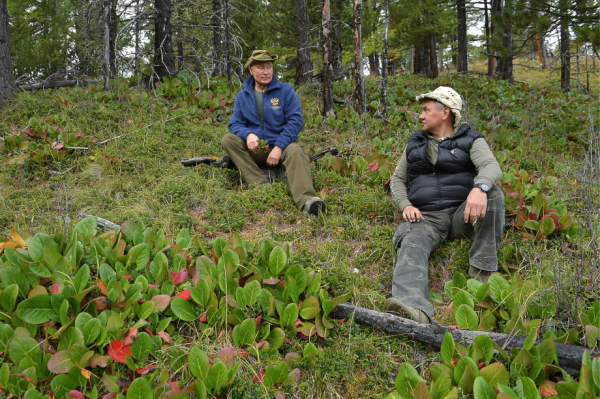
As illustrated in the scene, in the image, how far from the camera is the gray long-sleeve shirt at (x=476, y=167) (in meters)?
3.30

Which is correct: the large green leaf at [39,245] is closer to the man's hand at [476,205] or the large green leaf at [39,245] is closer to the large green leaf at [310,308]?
the large green leaf at [310,308]

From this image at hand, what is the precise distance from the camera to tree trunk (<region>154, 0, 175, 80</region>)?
9414 millimetres

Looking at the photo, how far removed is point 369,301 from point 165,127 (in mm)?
5175

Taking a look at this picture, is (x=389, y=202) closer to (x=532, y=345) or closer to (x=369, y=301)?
(x=369, y=301)

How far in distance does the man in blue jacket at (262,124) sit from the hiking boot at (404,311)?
245 cm

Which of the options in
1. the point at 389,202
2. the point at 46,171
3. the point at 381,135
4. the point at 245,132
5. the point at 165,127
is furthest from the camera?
the point at 381,135

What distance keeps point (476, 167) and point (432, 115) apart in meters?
0.62

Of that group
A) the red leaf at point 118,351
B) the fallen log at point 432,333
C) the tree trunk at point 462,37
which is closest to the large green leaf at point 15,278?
the red leaf at point 118,351

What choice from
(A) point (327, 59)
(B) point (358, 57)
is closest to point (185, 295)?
(A) point (327, 59)

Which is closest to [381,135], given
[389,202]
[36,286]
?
[389,202]

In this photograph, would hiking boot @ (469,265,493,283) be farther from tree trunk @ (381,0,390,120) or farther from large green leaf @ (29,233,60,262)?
tree trunk @ (381,0,390,120)

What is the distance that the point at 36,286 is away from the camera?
2508mm

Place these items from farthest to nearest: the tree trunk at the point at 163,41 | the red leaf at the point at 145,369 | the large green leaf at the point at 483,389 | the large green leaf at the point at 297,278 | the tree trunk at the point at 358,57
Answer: the tree trunk at the point at 163,41
the tree trunk at the point at 358,57
the large green leaf at the point at 297,278
the red leaf at the point at 145,369
the large green leaf at the point at 483,389

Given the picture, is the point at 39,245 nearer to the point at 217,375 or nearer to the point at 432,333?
the point at 217,375
